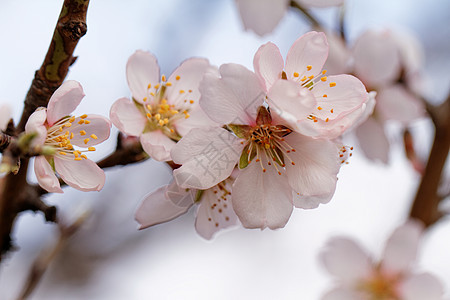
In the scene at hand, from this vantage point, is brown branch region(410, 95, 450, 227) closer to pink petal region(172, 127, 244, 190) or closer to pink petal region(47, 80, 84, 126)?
pink petal region(172, 127, 244, 190)

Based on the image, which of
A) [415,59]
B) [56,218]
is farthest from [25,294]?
[415,59]

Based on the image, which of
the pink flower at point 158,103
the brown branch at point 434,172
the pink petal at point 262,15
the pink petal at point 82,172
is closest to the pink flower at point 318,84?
the pink flower at point 158,103

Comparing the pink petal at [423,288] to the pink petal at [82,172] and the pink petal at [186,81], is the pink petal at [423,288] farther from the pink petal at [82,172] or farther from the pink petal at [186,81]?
the pink petal at [82,172]

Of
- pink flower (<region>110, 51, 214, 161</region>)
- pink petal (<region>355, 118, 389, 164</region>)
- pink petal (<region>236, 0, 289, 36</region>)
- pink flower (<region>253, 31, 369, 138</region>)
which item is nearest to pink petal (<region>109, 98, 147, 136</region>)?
pink flower (<region>110, 51, 214, 161</region>)

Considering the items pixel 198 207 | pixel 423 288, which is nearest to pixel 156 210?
pixel 198 207

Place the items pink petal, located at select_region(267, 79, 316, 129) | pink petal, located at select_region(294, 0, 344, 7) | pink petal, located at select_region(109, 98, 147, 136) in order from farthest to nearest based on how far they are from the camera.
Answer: pink petal, located at select_region(294, 0, 344, 7), pink petal, located at select_region(109, 98, 147, 136), pink petal, located at select_region(267, 79, 316, 129)
